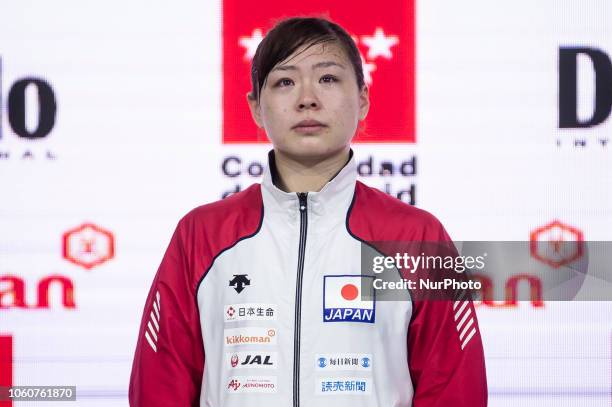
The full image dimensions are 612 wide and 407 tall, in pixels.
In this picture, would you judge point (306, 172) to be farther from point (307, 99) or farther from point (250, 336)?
point (250, 336)

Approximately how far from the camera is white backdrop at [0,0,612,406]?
1841 millimetres

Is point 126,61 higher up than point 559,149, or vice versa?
point 126,61

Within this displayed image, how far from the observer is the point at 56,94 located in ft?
6.26

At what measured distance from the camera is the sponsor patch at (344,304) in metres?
1.27

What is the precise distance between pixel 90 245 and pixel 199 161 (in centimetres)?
30

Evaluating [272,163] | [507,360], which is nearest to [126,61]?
[272,163]

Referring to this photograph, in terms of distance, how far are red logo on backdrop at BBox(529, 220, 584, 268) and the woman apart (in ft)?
1.91

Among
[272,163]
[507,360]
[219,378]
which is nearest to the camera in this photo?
[219,378]

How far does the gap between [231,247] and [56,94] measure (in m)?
0.81

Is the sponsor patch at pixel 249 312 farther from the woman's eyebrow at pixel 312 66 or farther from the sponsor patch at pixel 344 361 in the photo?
the woman's eyebrow at pixel 312 66

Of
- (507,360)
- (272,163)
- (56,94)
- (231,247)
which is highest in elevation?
(56,94)

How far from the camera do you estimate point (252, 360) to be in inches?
49.5

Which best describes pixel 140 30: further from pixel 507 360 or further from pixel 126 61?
pixel 507 360

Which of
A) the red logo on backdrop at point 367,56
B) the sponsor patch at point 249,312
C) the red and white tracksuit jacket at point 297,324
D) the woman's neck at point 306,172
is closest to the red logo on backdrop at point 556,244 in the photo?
the red logo on backdrop at point 367,56
